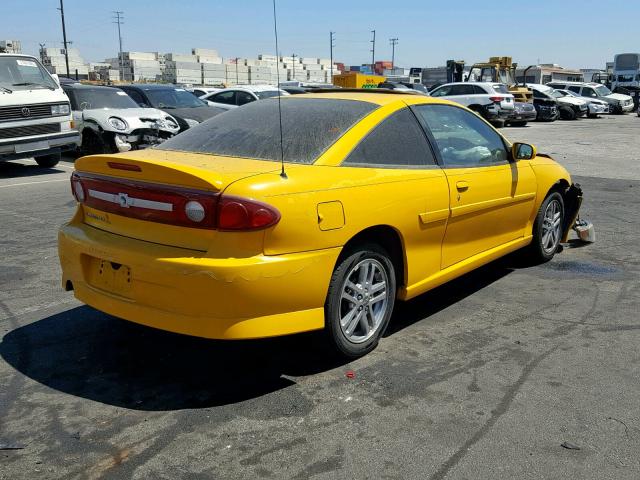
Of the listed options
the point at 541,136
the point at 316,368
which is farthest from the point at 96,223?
the point at 541,136

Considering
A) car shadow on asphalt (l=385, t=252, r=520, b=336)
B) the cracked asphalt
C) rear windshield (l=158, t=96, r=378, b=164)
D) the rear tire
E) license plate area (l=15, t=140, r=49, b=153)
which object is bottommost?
car shadow on asphalt (l=385, t=252, r=520, b=336)

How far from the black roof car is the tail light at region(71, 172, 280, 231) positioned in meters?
10.6

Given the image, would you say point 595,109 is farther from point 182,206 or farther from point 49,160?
point 182,206

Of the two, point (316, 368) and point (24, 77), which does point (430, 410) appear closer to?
point (316, 368)

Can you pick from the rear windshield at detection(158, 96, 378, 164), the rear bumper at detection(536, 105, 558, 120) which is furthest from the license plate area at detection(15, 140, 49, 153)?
the rear bumper at detection(536, 105, 558, 120)

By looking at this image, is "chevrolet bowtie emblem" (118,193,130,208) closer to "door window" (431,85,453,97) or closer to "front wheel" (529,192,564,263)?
"front wheel" (529,192,564,263)

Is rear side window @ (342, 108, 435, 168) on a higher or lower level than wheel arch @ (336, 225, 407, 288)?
higher

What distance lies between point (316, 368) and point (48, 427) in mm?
1419

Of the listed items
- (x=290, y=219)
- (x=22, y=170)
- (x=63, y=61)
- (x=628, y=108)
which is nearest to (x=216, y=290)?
(x=290, y=219)

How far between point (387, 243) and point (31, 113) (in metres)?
9.04

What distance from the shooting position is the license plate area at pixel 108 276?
334 centimetres

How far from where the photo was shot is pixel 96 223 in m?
3.66

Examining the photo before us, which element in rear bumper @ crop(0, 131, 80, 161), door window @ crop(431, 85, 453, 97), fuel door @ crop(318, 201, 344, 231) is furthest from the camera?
door window @ crop(431, 85, 453, 97)

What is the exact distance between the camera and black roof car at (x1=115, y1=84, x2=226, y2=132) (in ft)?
46.0
